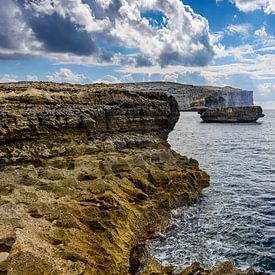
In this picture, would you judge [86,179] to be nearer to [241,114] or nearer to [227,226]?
[227,226]

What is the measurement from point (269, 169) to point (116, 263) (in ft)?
99.0

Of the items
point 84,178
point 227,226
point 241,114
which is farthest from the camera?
point 241,114

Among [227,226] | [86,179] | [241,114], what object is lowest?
[227,226]

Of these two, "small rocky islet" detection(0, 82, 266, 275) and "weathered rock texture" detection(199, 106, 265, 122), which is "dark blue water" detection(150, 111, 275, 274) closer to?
"small rocky islet" detection(0, 82, 266, 275)

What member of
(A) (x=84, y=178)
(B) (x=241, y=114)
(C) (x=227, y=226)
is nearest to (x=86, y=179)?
(A) (x=84, y=178)

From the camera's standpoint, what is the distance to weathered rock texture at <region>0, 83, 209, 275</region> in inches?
551

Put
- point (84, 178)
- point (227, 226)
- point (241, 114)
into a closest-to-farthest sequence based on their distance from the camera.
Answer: point (84, 178), point (227, 226), point (241, 114)

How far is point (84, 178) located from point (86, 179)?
0.14 meters

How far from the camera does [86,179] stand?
20703 mm

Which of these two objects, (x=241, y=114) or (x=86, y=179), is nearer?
(x=86, y=179)

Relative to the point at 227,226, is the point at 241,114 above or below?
above

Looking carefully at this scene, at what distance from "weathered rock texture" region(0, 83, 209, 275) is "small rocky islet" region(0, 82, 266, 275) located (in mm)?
51

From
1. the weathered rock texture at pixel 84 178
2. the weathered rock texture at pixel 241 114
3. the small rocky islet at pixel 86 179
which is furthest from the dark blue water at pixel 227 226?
the weathered rock texture at pixel 241 114

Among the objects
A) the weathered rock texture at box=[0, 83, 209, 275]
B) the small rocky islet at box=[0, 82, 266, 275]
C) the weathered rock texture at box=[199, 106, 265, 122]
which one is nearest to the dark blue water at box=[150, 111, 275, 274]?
the small rocky islet at box=[0, 82, 266, 275]
